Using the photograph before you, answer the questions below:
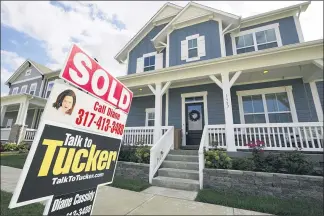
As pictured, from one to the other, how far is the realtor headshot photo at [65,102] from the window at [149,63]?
360 inches

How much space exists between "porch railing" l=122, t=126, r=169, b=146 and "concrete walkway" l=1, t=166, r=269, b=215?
9.63ft

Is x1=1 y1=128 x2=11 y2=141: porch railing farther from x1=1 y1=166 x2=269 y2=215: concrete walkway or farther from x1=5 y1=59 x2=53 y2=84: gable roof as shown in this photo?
x1=1 y1=166 x2=269 y2=215: concrete walkway

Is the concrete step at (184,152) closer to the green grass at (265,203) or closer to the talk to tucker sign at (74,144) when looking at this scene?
the green grass at (265,203)

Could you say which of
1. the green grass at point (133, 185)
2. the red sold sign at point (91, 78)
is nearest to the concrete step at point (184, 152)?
the green grass at point (133, 185)

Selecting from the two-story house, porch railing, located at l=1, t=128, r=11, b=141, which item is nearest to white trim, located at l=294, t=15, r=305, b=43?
the two-story house

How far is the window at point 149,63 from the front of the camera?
33.6 ft

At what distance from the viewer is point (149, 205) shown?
3.37m

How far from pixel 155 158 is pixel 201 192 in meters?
1.79

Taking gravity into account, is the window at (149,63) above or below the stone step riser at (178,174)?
above

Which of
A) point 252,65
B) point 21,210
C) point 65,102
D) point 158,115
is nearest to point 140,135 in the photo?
point 158,115

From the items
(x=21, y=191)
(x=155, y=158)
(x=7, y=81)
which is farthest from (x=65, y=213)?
(x=7, y=81)

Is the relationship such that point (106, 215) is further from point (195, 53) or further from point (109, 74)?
point (195, 53)

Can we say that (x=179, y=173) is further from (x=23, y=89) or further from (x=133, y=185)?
(x=23, y=89)

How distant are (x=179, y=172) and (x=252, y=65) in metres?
4.70
